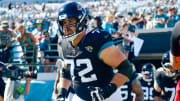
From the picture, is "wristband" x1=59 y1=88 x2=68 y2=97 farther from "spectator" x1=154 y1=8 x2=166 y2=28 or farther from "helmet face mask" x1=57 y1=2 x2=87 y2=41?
"spectator" x1=154 y1=8 x2=166 y2=28

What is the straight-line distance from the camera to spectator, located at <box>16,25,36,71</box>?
25.0 ft

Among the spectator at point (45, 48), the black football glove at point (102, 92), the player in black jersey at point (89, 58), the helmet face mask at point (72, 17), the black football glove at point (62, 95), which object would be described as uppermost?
the helmet face mask at point (72, 17)

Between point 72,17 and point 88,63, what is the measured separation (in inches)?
18.9

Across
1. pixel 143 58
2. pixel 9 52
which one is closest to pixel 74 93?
pixel 9 52

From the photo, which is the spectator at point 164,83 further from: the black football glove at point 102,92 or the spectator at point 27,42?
the spectator at point 27,42

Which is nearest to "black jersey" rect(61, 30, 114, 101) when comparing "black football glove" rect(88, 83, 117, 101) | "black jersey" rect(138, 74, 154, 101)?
"black football glove" rect(88, 83, 117, 101)

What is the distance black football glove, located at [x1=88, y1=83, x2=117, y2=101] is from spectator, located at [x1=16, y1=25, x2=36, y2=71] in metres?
4.54

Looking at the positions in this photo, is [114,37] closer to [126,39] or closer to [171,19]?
[126,39]

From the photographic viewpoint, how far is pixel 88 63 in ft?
11.0

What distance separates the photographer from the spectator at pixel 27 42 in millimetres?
7609

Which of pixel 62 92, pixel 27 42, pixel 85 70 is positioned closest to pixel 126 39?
pixel 27 42

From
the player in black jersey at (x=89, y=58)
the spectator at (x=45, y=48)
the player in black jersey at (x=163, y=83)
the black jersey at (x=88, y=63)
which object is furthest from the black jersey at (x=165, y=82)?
the spectator at (x=45, y=48)

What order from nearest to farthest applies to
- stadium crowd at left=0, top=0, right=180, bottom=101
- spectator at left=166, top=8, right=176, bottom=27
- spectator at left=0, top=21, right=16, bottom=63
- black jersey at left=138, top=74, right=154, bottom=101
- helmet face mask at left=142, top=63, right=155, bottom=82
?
1. stadium crowd at left=0, top=0, right=180, bottom=101
2. helmet face mask at left=142, top=63, right=155, bottom=82
3. black jersey at left=138, top=74, right=154, bottom=101
4. spectator at left=0, top=21, right=16, bottom=63
5. spectator at left=166, top=8, right=176, bottom=27

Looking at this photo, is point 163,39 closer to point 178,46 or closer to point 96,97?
point 96,97
